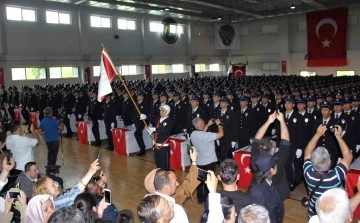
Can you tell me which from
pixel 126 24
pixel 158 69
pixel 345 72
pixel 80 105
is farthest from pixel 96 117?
pixel 345 72

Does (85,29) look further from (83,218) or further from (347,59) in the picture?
(83,218)

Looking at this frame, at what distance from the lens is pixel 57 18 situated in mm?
21156

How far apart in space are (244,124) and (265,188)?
14.9ft

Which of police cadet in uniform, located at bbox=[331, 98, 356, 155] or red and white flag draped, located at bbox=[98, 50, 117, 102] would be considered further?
red and white flag draped, located at bbox=[98, 50, 117, 102]

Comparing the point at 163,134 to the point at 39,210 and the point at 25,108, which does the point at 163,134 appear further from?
the point at 25,108

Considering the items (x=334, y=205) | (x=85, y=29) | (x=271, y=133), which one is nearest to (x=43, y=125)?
(x=271, y=133)

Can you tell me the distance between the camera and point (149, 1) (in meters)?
20.2

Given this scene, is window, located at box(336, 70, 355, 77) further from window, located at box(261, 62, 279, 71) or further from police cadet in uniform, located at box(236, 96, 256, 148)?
police cadet in uniform, located at box(236, 96, 256, 148)

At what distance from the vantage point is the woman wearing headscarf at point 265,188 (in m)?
2.81

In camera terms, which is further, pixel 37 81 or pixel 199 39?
pixel 199 39

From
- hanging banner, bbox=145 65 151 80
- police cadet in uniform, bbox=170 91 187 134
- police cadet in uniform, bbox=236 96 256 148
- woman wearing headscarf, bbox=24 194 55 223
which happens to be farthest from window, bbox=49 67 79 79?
woman wearing headscarf, bbox=24 194 55 223

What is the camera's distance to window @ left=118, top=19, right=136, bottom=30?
24.8 meters

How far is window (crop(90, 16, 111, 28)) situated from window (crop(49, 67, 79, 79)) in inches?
132

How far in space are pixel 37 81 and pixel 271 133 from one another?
16.2 meters
